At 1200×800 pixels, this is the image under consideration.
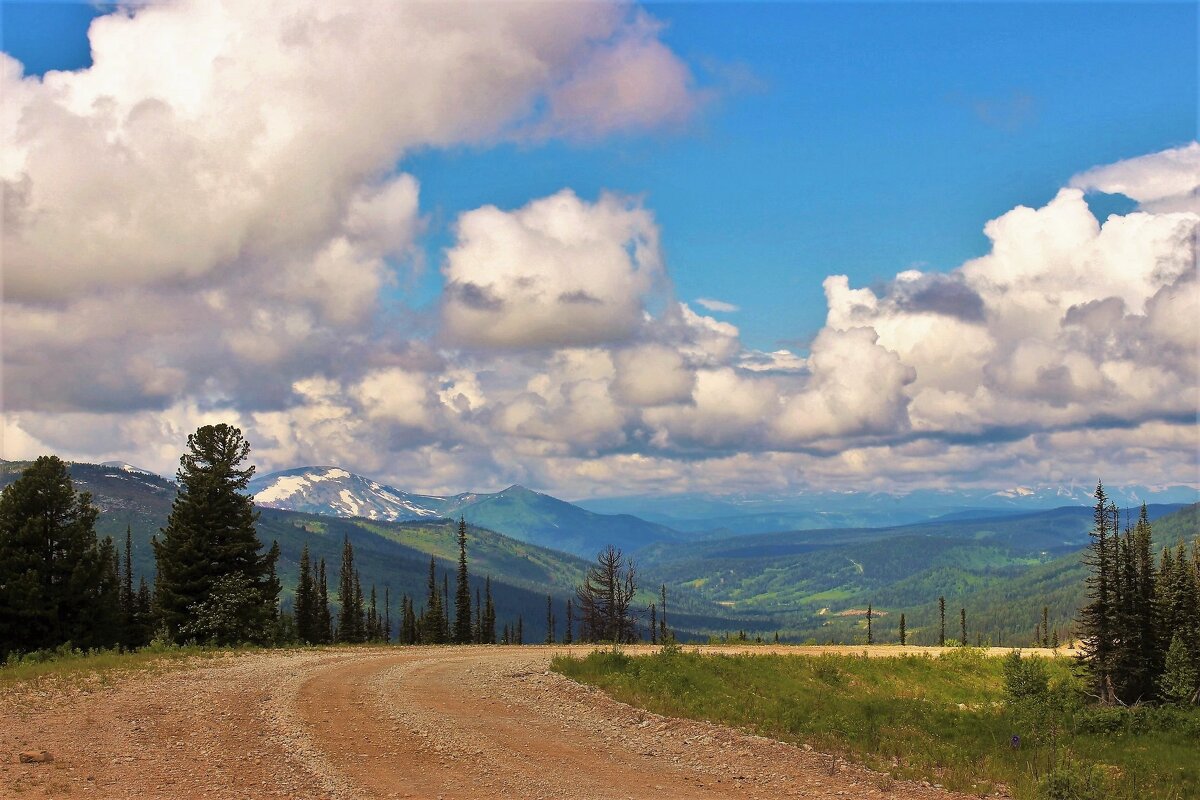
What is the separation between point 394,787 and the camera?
16594 mm

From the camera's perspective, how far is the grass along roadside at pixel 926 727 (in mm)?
19359

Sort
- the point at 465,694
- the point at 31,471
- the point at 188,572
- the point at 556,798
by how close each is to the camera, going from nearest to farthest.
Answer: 1. the point at 556,798
2. the point at 465,694
3. the point at 188,572
4. the point at 31,471

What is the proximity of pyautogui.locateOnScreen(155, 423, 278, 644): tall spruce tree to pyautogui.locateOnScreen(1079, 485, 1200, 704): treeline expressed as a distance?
5694 cm

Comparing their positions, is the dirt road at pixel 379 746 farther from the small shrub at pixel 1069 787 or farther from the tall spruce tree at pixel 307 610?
the tall spruce tree at pixel 307 610

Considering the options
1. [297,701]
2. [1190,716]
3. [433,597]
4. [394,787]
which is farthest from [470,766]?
[433,597]

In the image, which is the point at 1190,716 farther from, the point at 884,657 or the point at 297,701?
the point at 297,701

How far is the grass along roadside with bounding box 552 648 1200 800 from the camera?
1936 cm

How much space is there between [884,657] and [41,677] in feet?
140

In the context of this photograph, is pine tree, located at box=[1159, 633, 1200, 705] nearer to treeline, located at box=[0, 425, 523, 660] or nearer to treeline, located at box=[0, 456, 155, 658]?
treeline, located at box=[0, 425, 523, 660]

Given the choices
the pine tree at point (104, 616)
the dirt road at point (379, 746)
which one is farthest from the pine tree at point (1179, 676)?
the pine tree at point (104, 616)

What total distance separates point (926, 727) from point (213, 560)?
1632 inches

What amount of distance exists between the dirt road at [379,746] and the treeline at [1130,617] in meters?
53.2

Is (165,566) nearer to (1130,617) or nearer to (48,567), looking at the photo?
(48,567)

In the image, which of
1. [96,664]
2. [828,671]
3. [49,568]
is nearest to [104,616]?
[49,568]
